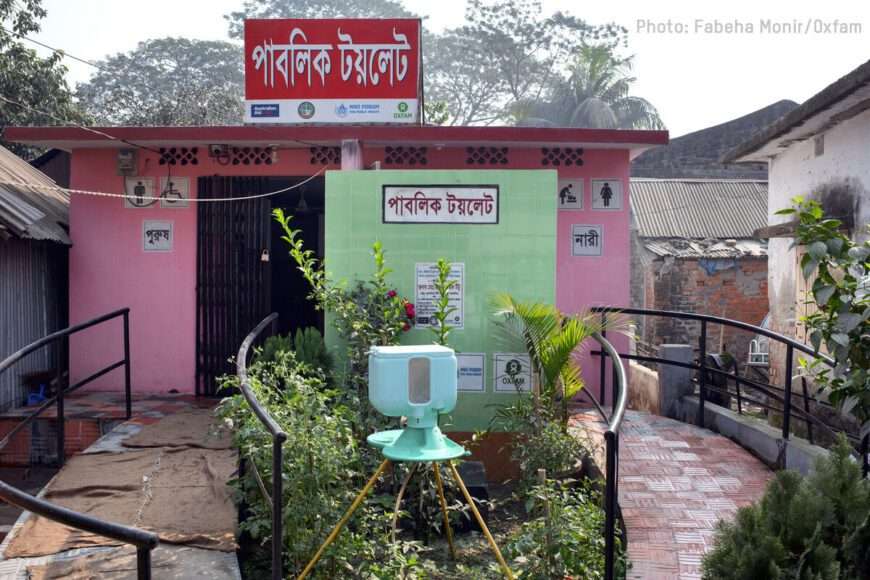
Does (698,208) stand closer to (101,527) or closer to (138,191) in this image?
(138,191)

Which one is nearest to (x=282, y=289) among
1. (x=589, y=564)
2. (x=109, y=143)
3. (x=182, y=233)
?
(x=182, y=233)

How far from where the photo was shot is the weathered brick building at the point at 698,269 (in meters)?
17.1

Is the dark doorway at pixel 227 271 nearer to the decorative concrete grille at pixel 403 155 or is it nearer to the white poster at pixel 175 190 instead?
the white poster at pixel 175 190

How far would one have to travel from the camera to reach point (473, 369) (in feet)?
23.4

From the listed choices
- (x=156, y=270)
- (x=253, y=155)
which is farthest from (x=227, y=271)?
(x=253, y=155)

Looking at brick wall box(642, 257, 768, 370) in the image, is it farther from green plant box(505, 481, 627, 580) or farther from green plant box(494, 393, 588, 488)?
green plant box(505, 481, 627, 580)

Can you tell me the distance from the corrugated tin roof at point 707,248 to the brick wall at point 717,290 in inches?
4.6

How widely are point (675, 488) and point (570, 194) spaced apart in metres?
4.04

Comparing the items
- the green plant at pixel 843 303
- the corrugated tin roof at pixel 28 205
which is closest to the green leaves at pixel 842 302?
the green plant at pixel 843 303

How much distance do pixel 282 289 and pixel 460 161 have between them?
12.0ft

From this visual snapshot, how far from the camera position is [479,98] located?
39906 mm

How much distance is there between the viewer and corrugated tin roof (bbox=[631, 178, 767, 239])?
18.6m

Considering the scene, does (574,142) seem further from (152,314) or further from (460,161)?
(152,314)

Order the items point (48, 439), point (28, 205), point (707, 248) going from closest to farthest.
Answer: point (48, 439), point (28, 205), point (707, 248)
